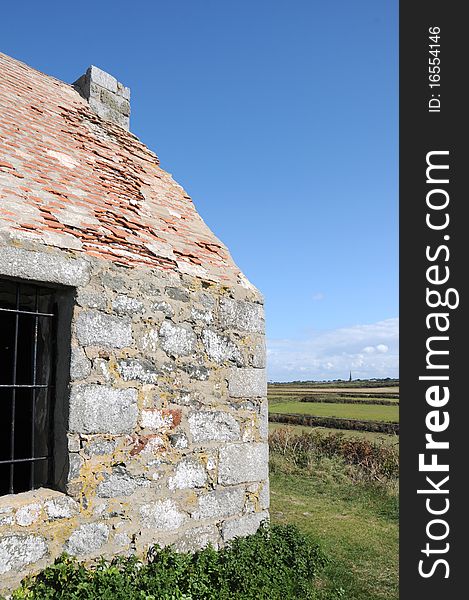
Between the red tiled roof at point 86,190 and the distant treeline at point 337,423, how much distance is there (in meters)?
15.9

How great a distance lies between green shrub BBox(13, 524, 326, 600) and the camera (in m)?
3.36

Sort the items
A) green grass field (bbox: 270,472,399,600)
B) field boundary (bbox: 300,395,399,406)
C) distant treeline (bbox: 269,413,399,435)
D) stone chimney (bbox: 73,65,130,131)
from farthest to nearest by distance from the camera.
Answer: field boundary (bbox: 300,395,399,406) < distant treeline (bbox: 269,413,399,435) < stone chimney (bbox: 73,65,130,131) < green grass field (bbox: 270,472,399,600)

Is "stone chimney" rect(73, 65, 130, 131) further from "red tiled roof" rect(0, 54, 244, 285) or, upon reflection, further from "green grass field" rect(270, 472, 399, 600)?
"green grass field" rect(270, 472, 399, 600)

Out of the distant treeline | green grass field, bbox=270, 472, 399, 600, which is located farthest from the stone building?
the distant treeline

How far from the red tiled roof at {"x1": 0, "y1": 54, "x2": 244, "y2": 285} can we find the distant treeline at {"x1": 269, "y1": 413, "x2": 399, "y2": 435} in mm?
15940

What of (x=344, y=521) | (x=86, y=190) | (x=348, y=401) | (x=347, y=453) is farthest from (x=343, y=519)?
(x=348, y=401)

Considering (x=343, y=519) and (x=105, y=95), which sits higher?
(x=105, y=95)

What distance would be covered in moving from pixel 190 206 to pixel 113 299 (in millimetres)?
2314

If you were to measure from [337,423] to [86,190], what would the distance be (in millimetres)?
20477

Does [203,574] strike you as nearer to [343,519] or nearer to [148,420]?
[148,420]

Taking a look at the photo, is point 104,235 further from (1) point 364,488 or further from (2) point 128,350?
(1) point 364,488

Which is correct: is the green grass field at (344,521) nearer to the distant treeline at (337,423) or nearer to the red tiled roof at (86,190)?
the red tiled roof at (86,190)

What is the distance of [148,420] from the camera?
4.09m

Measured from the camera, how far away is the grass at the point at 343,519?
502 centimetres
